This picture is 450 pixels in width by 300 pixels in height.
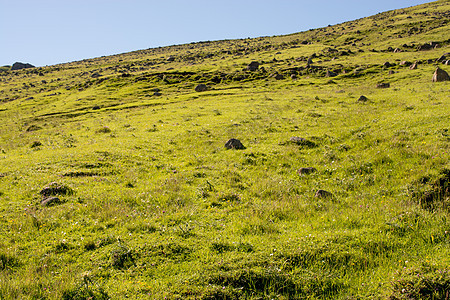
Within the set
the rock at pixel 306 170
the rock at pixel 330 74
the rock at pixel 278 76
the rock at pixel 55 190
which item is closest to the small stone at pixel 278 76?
the rock at pixel 278 76

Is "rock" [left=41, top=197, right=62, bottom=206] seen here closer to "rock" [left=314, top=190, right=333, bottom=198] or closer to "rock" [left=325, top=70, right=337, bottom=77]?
"rock" [left=314, top=190, right=333, bottom=198]

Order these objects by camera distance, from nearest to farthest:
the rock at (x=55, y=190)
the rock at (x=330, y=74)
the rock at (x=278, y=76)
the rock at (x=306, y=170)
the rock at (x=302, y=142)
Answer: the rock at (x=55, y=190)
the rock at (x=306, y=170)
the rock at (x=302, y=142)
the rock at (x=330, y=74)
the rock at (x=278, y=76)

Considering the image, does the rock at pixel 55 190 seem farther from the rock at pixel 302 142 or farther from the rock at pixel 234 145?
the rock at pixel 302 142

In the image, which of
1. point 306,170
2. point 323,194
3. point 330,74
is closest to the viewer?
point 323,194

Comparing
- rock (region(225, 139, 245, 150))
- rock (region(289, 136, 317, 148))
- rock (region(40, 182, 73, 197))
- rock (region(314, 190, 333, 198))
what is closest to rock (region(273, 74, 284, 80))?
rock (region(289, 136, 317, 148))

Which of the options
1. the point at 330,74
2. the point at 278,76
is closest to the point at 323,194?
the point at 330,74

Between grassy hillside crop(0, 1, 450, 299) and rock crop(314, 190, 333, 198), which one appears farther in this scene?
rock crop(314, 190, 333, 198)

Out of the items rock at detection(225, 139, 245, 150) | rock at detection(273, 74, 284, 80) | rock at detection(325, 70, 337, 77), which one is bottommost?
rock at detection(225, 139, 245, 150)

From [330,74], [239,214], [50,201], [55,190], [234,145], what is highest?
[330,74]

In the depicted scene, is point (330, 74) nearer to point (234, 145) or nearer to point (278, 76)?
point (278, 76)

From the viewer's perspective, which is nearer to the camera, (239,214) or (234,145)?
(239,214)

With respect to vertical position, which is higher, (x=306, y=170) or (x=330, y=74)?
(x=330, y=74)

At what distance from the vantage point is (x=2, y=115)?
58688mm

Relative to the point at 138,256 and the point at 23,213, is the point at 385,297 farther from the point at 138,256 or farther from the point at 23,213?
the point at 23,213
